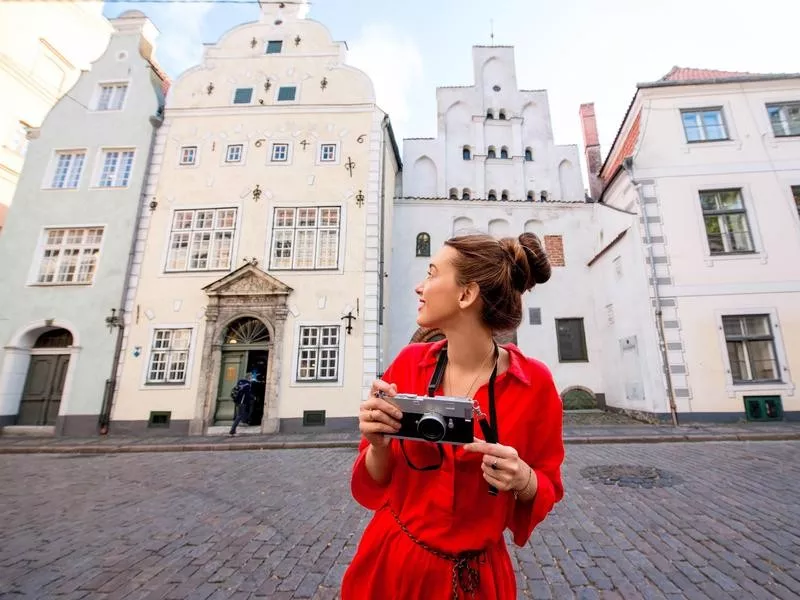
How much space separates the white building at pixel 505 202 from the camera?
1529 cm

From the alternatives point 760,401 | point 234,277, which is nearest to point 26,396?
point 234,277

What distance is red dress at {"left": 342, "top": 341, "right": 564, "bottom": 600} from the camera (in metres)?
1.24

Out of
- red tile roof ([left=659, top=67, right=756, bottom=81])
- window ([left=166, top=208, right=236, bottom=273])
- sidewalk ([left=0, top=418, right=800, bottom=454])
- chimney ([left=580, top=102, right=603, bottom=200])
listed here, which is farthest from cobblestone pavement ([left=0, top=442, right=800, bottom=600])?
chimney ([left=580, top=102, right=603, bottom=200])

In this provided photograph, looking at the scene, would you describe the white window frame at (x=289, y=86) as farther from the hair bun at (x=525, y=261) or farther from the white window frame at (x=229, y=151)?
the hair bun at (x=525, y=261)

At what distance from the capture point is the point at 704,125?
13.4 m

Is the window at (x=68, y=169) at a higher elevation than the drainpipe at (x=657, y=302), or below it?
higher

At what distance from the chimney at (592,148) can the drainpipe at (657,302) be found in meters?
5.68

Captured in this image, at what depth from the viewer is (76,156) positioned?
14852 mm

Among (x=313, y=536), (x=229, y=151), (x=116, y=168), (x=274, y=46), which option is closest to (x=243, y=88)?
(x=274, y=46)

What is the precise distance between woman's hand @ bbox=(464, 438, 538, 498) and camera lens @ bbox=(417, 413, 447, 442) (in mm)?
87

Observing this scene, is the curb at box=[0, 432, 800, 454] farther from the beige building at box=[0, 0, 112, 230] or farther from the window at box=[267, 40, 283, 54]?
the window at box=[267, 40, 283, 54]

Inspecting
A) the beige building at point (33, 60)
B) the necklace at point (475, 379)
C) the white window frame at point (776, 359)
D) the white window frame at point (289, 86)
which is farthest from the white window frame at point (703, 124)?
the beige building at point (33, 60)

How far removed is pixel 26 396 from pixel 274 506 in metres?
13.8

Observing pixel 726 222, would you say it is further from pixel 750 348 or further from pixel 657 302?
pixel 750 348
